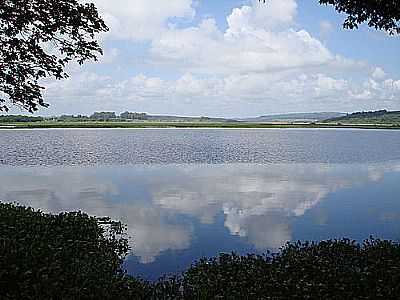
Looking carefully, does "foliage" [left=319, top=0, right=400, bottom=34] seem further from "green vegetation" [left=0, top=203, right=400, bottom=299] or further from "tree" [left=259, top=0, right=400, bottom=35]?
"green vegetation" [left=0, top=203, right=400, bottom=299]

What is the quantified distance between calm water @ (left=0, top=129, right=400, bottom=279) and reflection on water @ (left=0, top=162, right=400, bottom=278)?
5 centimetres

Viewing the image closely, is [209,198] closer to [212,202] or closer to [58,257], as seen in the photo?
[212,202]

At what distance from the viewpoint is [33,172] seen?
1674 inches

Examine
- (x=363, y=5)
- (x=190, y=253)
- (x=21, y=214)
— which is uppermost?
(x=363, y=5)

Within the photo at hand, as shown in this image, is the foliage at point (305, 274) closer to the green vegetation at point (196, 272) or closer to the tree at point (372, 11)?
the green vegetation at point (196, 272)

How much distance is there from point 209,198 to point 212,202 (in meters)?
1.37

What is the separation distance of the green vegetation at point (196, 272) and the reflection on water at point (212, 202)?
1799 mm

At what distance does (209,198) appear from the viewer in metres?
30.0

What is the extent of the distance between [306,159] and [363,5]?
43321 millimetres

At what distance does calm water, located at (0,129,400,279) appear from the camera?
64.7 feet

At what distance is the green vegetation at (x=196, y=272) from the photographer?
446 inches

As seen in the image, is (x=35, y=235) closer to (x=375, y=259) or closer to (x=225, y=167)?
(x=375, y=259)

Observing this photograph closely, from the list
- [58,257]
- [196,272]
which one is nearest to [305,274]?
[196,272]

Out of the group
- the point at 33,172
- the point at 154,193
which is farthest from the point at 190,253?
the point at 33,172
